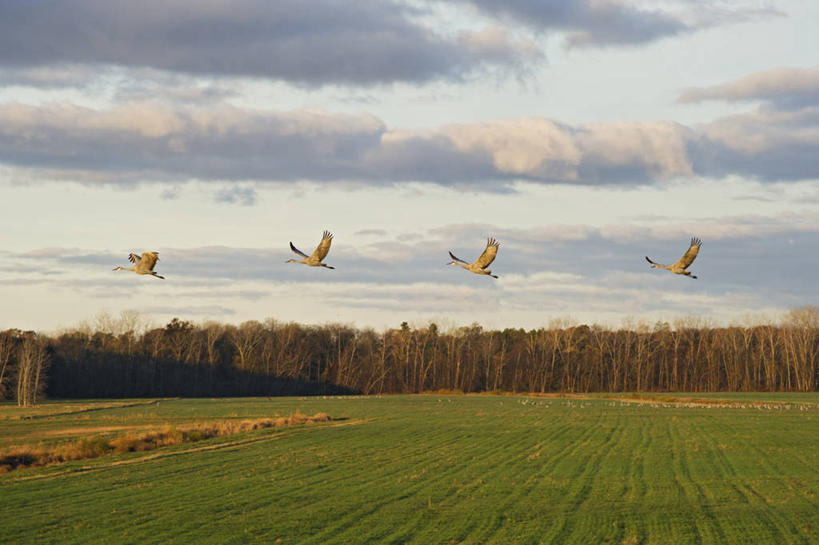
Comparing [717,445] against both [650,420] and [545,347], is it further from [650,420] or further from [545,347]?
[545,347]

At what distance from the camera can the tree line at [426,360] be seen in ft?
468

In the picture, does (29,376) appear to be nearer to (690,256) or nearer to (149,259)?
(149,259)

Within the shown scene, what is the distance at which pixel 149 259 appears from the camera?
3294 centimetres

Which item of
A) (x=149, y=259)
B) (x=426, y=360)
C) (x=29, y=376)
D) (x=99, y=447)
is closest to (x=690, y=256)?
(x=149, y=259)

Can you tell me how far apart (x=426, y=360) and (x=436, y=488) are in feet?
420

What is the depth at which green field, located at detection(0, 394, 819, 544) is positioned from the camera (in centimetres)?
2552

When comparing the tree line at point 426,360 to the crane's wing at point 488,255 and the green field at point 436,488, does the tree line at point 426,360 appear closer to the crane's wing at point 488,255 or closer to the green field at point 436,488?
the green field at point 436,488

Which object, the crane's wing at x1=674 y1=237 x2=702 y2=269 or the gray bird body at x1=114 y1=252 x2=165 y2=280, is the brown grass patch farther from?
the crane's wing at x1=674 y1=237 x2=702 y2=269

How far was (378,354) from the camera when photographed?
15725 centimetres

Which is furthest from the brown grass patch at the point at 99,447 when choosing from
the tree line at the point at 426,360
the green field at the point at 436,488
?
the tree line at the point at 426,360

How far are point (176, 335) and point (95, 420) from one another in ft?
259

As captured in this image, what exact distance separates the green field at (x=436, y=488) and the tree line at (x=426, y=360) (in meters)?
81.8

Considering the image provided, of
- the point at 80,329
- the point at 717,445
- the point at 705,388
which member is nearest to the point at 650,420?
the point at 717,445

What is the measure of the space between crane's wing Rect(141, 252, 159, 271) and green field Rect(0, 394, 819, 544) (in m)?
8.24
